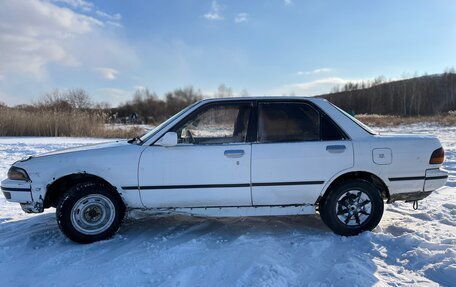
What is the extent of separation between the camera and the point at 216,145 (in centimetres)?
457

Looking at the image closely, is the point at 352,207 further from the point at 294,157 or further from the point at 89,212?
the point at 89,212

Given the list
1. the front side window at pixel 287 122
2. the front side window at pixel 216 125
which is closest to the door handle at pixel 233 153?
the front side window at pixel 216 125

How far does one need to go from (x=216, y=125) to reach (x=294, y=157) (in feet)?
3.36

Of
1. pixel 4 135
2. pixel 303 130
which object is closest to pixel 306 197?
pixel 303 130

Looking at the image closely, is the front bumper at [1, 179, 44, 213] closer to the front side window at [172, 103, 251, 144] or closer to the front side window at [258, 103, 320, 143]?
the front side window at [172, 103, 251, 144]

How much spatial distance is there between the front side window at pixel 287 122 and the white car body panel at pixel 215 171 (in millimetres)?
111

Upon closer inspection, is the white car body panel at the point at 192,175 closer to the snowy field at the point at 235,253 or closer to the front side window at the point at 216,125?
the front side window at the point at 216,125

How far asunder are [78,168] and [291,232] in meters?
2.68

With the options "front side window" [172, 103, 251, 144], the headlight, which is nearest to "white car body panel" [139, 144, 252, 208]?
"front side window" [172, 103, 251, 144]

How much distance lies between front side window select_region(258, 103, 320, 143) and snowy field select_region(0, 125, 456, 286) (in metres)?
1.19

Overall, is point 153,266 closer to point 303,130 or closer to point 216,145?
point 216,145

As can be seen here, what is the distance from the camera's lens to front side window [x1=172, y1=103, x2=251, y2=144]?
4.66 metres

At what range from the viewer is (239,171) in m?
4.52

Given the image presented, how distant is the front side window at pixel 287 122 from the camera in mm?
4684
